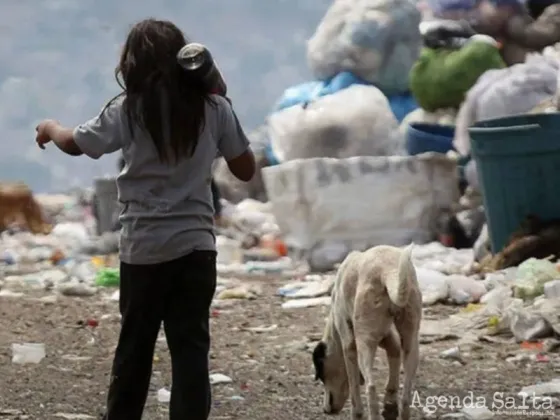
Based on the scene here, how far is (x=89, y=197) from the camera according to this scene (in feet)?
40.2

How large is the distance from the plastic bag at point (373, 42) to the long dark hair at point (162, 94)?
6.96 meters

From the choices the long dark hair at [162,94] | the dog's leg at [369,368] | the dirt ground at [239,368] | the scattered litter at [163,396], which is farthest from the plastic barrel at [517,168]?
the long dark hair at [162,94]

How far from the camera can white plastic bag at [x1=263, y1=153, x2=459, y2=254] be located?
26.6ft

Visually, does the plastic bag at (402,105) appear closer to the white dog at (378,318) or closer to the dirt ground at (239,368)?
the dirt ground at (239,368)

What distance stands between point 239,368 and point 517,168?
2562mm

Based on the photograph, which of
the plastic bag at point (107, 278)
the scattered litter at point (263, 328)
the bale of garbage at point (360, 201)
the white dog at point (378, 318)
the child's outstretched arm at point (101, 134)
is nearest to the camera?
the child's outstretched arm at point (101, 134)

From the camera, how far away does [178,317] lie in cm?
308

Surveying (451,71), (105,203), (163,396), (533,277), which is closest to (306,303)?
(533,277)

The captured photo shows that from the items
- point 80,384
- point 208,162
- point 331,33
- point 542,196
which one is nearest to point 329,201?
point 542,196

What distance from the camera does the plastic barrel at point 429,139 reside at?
8695mm

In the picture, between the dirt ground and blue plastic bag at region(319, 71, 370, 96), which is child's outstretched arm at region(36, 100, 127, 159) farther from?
blue plastic bag at region(319, 71, 370, 96)

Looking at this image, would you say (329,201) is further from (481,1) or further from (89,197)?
(89,197)

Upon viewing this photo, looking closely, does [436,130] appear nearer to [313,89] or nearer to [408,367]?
[313,89]

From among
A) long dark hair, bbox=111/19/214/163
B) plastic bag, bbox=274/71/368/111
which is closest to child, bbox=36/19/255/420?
long dark hair, bbox=111/19/214/163
